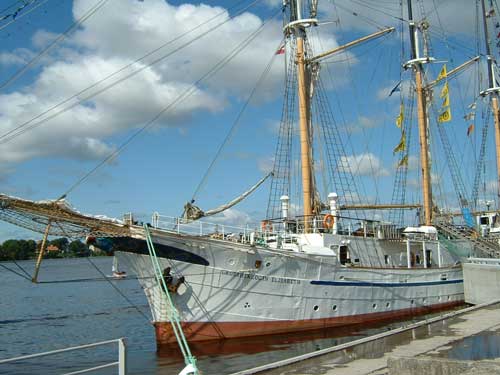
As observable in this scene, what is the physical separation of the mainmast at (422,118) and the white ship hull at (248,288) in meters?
12.2

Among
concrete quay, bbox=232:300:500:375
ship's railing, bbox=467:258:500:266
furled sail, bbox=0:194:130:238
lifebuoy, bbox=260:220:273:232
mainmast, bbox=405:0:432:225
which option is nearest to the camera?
concrete quay, bbox=232:300:500:375

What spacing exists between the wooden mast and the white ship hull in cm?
230

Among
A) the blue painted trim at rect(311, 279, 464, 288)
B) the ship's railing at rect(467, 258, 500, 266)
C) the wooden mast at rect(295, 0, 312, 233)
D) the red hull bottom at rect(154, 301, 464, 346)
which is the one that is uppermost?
the wooden mast at rect(295, 0, 312, 233)

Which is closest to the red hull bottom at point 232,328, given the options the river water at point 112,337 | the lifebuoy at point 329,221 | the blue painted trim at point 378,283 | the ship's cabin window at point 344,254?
the river water at point 112,337

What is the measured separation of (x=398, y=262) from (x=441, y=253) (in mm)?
4619

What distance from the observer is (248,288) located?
19.8m

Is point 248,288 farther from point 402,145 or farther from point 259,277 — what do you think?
point 402,145

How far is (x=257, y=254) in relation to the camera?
1984cm

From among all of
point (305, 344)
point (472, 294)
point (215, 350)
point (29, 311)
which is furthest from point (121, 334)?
point (472, 294)

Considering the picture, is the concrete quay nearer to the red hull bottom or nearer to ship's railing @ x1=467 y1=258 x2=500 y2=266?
the red hull bottom

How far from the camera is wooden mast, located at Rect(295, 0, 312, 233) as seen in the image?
81.0 ft

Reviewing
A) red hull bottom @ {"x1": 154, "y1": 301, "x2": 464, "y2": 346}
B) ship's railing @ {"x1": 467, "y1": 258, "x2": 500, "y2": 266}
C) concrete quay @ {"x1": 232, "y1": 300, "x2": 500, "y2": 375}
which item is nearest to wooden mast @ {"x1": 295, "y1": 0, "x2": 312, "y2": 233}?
red hull bottom @ {"x1": 154, "y1": 301, "x2": 464, "y2": 346}

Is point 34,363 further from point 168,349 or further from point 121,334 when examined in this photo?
point 121,334

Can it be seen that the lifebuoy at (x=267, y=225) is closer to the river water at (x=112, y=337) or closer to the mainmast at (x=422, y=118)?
the river water at (x=112, y=337)
